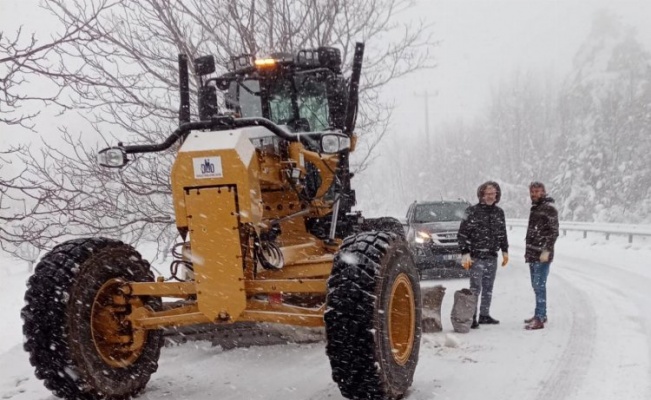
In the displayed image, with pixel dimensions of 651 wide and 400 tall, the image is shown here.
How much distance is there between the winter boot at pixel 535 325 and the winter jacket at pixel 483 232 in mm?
973

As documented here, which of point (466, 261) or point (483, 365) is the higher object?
point (466, 261)

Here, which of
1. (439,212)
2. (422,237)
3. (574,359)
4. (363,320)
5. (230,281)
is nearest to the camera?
(363,320)

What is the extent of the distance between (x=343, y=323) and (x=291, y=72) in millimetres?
3065

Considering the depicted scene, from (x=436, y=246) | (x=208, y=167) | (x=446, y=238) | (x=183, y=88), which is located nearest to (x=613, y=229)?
(x=446, y=238)

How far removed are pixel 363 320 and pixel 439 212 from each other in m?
10.1

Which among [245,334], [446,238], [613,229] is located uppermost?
[446,238]

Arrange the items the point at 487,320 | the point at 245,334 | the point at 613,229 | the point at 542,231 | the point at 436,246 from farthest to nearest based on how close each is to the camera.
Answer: the point at 613,229
the point at 436,246
the point at 487,320
the point at 542,231
the point at 245,334

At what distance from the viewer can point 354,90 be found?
5.44 m

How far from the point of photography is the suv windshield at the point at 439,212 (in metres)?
13.4

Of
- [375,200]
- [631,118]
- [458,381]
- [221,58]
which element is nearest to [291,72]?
[458,381]

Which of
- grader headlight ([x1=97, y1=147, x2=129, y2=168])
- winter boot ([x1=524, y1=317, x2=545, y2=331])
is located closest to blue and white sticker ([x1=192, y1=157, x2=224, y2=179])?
grader headlight ([x1=97, y1=147, x2=129, y2=168])

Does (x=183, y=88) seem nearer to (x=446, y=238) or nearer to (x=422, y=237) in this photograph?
(x=422, y=237)

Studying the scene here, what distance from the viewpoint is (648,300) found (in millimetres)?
8703

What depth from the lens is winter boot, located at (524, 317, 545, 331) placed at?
699 centimetres
